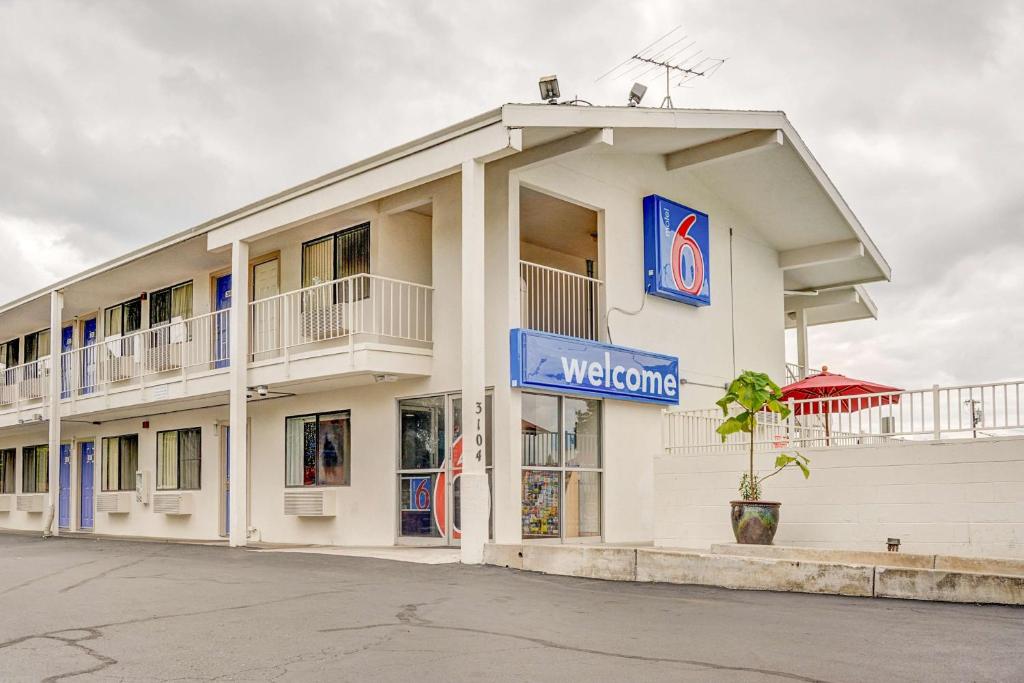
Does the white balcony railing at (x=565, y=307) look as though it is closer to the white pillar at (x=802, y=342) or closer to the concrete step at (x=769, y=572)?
the concrete step at (x=769, y=572)

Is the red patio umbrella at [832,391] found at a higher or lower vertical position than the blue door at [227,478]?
higher

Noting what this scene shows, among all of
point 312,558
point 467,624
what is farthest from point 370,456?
point 467,624

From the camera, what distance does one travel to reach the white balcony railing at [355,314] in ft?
53.2

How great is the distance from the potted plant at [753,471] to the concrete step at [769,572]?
0.97 metres

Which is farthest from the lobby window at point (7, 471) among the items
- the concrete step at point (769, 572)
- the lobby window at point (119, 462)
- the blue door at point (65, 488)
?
the concrete step at point (769, 572)

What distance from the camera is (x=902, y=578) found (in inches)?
374

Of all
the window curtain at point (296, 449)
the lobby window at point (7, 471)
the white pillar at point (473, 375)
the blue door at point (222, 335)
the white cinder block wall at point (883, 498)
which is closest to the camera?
the white cinder block wall at point (883, 498)

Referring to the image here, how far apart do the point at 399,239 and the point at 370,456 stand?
3571 millimetres

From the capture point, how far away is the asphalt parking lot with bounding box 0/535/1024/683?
6367 mm

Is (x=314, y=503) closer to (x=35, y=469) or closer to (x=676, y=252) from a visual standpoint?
(x=676, y=252)

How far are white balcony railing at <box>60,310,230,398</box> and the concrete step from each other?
9.42m

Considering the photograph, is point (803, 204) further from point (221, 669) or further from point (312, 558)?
point (221, 669)

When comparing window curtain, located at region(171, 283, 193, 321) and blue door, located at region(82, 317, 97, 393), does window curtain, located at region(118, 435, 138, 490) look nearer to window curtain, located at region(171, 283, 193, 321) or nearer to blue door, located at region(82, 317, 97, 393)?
blue door, located at region(82, 317, 97, 393)

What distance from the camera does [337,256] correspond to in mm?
18031
